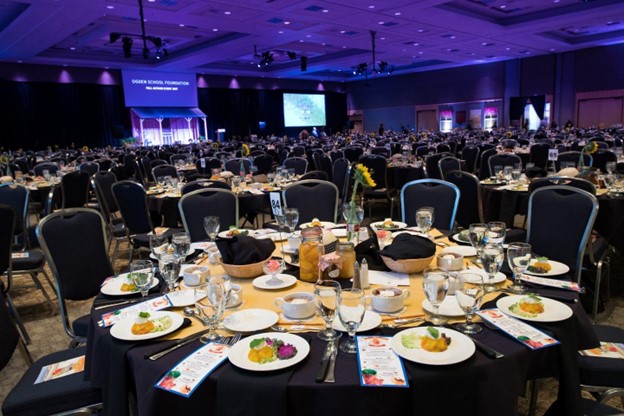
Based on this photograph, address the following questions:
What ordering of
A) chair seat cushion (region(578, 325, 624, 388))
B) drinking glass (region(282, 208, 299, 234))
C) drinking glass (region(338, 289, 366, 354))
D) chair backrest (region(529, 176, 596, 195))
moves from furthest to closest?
1. chair backrest (region(529, 176, 596, 195))
2. drinking glass (region(282, 208, 299, 234))
3. chair seat cushion (region(578, 325, 624, 388))
4. drinking glass (region(338, 289, 366, 354))

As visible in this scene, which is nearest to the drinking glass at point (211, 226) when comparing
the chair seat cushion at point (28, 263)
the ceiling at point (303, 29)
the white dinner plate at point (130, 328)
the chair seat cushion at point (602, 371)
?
the white dinner plate at point (130, 328)

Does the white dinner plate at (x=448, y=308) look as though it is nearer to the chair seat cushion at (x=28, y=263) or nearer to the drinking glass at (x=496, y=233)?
the drinking glass at (x=496, y=233)

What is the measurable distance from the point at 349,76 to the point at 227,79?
7252 millimetres

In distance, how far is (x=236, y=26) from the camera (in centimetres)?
1241

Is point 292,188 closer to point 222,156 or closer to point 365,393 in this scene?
point 365,393

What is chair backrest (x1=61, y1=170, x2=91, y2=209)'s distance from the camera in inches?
247

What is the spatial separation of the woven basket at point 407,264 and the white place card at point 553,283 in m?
0.41

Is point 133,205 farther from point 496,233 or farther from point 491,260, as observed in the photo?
point 491,260

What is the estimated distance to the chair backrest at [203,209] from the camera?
377 centimetres

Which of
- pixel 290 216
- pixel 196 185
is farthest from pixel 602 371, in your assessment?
pixel 196 185

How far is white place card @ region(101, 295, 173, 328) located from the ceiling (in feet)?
30.5

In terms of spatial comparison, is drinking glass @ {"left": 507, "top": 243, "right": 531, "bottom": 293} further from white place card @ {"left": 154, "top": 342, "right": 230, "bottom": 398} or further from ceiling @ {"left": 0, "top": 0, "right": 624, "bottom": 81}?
ceiling @ {"left": 0, "top": 0, "right": 624, "bottom": 81}

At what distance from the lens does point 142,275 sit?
1.99 meters

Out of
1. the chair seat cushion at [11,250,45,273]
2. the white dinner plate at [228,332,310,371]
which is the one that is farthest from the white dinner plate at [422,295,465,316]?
the chair seat cushion at [11,250,45,273]
